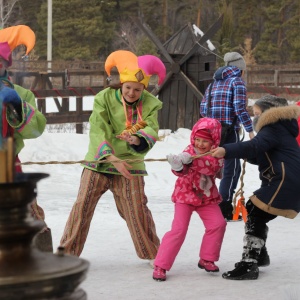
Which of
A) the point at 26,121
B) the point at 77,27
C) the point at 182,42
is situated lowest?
the point at 26,121

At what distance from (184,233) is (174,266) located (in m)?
0.53

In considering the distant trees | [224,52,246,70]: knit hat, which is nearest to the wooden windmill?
[224,52,246,70]: knit hat

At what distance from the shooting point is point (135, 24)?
39.7 meters

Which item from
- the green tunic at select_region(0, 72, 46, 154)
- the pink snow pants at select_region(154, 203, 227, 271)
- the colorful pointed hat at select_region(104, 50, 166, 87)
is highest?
the colorful pointed hat at select_region(104, 50, 166, 87)

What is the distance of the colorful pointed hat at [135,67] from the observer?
5172mm

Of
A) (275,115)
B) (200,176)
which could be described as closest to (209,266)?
(200,176)

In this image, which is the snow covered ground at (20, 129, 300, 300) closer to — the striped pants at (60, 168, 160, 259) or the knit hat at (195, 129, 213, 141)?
the striped pants at (60, 168, 160, 259)

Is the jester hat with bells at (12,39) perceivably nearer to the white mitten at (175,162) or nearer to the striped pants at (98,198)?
the striped pants at (98,198)

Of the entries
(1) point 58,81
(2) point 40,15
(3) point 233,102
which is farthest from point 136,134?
(2) point 40,15

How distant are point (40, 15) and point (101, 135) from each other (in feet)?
120

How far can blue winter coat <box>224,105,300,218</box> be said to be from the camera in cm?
502

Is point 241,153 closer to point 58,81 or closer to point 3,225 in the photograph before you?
point 3,225

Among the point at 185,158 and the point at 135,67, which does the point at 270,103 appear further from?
the point at 135,67

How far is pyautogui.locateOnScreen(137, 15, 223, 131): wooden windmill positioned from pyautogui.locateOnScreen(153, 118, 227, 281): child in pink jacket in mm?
9718
